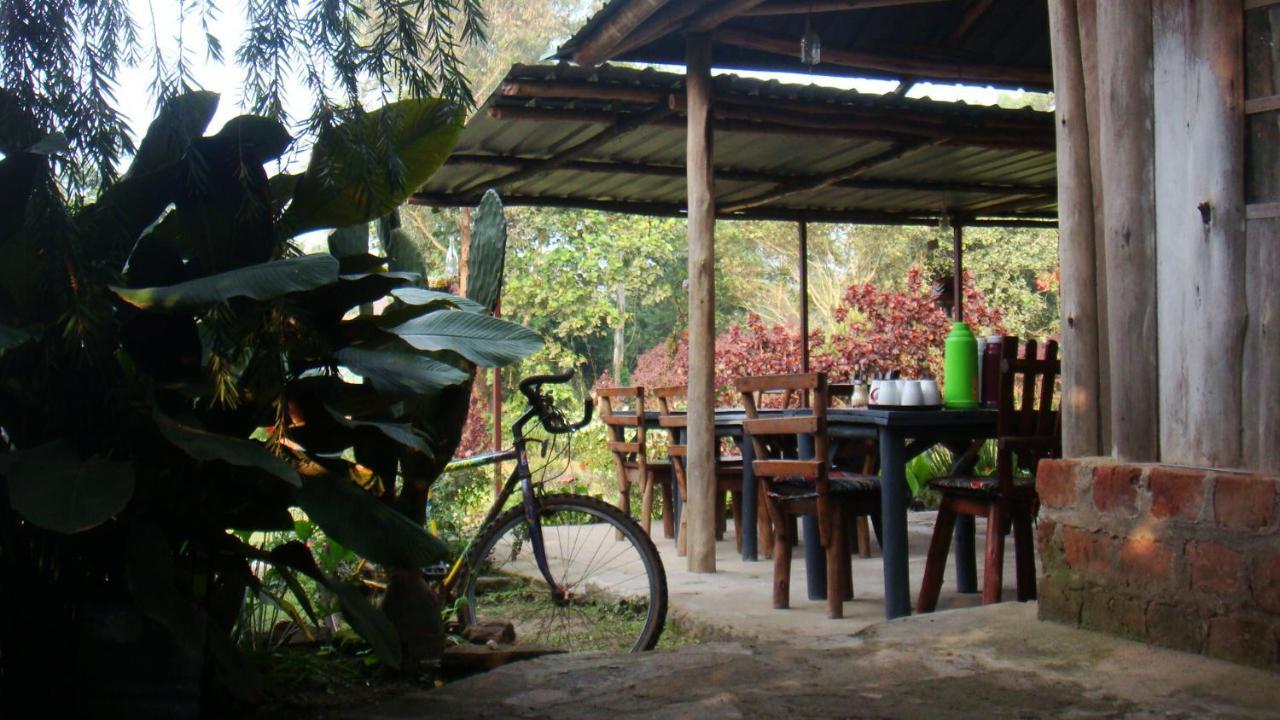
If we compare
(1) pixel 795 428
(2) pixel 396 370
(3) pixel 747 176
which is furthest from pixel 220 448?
(3) pixel 747 176

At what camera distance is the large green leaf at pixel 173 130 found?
7.57 ft

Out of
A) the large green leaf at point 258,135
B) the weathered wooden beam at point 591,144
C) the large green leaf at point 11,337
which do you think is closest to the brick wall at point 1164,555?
the large green leaf at point 258,135

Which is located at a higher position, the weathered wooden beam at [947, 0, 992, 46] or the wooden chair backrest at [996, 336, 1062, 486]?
the weathered wooden beam at [947, 0, 992, 46]

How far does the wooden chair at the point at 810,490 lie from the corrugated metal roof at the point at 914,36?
8.26ft

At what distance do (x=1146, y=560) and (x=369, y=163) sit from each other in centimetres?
219

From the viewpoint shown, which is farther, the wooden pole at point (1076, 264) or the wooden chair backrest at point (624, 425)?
the wooden chair backrest at point (624, 425)

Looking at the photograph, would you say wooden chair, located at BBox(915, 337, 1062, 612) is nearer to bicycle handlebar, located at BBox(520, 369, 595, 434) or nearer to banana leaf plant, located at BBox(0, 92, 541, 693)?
bicycle handlebar, located at BBox(520, 369, 595, 434)

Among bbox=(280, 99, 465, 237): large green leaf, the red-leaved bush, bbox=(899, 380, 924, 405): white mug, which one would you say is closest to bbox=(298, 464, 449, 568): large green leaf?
bbox=(280, 99, 465, 237): large green leaf

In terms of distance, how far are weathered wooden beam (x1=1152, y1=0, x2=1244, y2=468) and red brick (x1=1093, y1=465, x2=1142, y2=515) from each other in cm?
10

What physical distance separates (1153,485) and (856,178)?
231 inches

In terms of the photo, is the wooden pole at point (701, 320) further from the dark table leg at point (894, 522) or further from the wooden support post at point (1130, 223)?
the wooden support post at point (1130, 223)

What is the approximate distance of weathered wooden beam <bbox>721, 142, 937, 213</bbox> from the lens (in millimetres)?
7562

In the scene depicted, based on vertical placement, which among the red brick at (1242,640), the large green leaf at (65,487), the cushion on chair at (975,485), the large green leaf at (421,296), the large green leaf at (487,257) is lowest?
the red brick at (1242,640)

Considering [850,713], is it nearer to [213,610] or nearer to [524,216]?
[213,610]
